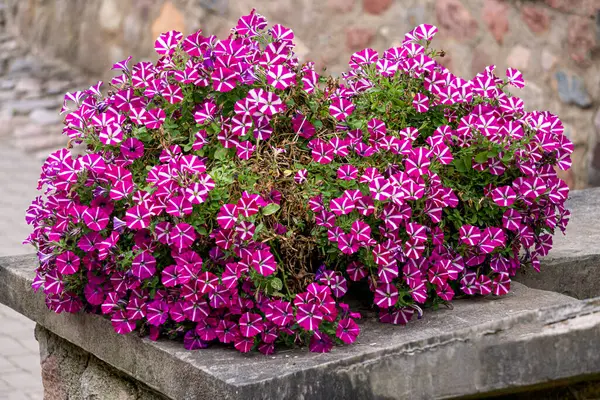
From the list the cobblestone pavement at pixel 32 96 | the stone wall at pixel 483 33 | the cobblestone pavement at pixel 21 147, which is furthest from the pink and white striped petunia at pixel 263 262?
the cobblestone pavement at pixel 32 96

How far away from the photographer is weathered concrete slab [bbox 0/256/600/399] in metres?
1.58

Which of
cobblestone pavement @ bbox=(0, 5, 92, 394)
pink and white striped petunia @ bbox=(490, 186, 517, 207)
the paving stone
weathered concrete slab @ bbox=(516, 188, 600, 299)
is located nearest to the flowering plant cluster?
pink and white striped petunia @ bbox=(490, 186, 517, 207)

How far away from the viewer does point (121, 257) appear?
2.01 metres

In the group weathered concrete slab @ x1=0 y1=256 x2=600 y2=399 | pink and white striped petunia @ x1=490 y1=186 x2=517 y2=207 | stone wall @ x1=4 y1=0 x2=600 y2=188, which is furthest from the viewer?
stone wall @ x1=4 y1=0 x2=600 y2=188

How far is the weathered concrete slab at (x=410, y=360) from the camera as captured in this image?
1.58m

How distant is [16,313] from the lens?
459cm

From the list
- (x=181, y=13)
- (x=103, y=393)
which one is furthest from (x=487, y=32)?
(x=103, y=393)

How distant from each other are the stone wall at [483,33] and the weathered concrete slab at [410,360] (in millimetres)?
3061

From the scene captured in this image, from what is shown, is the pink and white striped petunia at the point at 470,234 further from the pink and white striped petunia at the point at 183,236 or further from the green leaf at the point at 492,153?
the pink and white striped petunia at the point at 183,236

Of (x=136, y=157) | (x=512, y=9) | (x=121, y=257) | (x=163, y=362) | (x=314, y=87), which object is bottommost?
(x=163, y=362)

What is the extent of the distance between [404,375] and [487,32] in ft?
12.6

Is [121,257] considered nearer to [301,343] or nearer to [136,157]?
[136,157]

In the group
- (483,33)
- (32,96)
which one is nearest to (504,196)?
(483,33)

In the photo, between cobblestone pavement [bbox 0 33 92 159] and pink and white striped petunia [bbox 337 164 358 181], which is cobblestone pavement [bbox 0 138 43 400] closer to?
cobblestone pavement [bbox 0 33 92 159]
